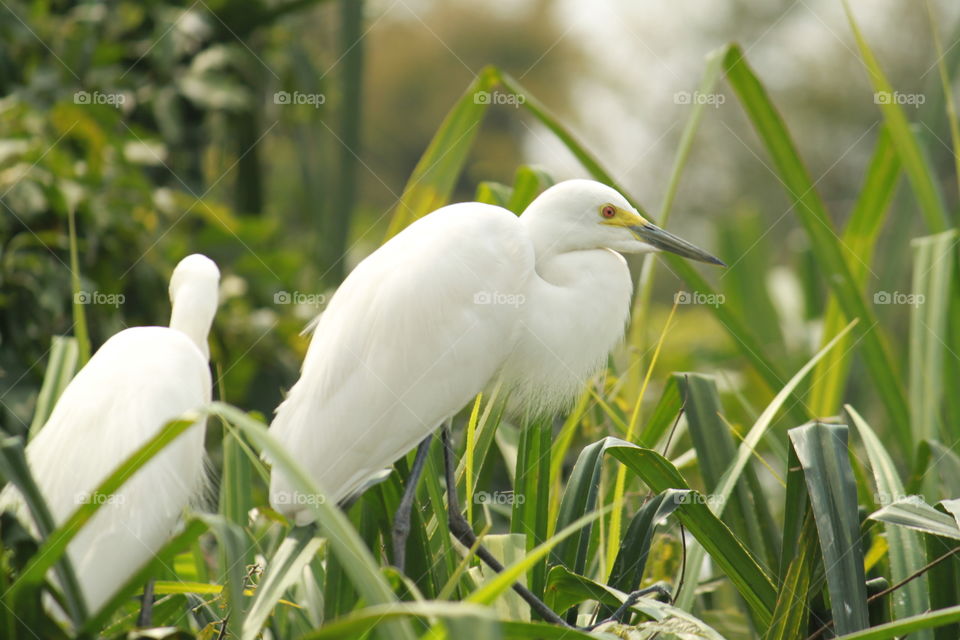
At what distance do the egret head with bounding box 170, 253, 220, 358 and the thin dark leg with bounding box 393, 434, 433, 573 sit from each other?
0.62 m

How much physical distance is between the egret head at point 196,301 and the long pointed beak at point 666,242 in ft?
2.71

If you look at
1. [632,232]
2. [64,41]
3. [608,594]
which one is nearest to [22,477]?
[608,594]

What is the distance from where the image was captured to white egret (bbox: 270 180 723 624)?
154 cm

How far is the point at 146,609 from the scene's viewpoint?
140 cm

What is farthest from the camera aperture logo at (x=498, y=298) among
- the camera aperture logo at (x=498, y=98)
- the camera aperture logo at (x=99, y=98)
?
the camera aperture logo at (x=99, y=98)

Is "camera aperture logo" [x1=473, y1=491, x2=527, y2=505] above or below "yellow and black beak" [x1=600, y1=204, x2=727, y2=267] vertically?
below

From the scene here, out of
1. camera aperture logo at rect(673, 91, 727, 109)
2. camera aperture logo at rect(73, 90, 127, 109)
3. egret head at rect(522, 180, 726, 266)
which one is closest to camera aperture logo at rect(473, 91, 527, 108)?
egret head at rect(522, 180, 726, 266)

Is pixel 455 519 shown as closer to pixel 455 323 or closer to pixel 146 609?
pixel 455 323

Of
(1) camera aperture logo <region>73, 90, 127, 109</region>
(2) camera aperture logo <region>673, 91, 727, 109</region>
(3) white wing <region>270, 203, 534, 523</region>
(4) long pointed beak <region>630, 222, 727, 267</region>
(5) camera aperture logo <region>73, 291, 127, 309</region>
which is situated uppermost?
(1) camera aperture logo <region>73, 90, 127, 109</region>

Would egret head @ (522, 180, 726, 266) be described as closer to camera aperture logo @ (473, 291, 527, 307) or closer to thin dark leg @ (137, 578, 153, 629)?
camera aperture logo @ (473, 291, 527, 307)

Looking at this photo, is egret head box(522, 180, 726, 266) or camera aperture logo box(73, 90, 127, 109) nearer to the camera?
egret head box(522, 180, 726, 266)

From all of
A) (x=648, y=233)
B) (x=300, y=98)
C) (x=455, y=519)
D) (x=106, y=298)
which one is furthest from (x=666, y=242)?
(x=300, y=98)

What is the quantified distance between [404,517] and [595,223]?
0.58m

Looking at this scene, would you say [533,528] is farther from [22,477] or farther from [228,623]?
[22,477]
